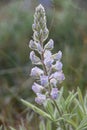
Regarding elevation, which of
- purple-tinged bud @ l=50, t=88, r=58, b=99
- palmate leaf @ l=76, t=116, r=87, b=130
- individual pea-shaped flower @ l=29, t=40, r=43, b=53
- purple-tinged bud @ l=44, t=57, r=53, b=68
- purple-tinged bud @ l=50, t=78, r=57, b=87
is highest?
individual pea-shaped flower @ l=29, t=40, r=43, b=53

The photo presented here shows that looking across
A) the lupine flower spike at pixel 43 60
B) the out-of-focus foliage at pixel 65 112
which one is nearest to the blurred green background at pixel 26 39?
the out-of-focus foliage at pixel 65 112

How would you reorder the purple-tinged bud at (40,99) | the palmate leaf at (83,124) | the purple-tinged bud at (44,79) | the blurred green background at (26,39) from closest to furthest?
the purple-tinged bud at (44,79), the purple-tinged bud at (40,99), the palmate leaf at (83,124), the blurred green background at (26,39)

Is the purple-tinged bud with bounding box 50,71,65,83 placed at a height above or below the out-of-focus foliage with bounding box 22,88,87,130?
above

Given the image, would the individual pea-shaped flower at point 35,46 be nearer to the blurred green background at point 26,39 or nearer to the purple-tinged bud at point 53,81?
the purple-tinged bud at point 53,81

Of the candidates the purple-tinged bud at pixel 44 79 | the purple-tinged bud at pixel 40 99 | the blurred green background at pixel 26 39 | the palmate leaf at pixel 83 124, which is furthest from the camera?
the blurred green background at pixel 26 39

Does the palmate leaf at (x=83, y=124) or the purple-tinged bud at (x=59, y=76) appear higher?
the purple-tinged bud at (x=59, y=76)

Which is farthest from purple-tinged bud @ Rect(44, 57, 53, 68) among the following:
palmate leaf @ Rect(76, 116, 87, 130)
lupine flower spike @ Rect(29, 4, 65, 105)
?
palmate leaf @ Rect(76, 116, 87, 130)

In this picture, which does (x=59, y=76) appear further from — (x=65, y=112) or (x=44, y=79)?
(x=65, y=112)

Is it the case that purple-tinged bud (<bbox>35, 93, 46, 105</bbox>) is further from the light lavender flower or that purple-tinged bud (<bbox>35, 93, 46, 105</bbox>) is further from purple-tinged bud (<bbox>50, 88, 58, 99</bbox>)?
the light lavender flower
